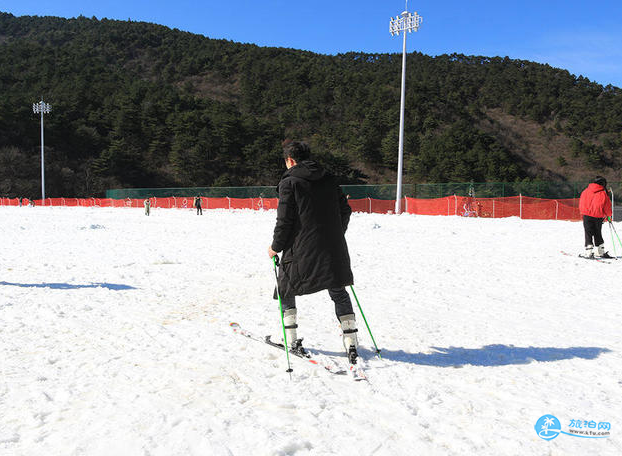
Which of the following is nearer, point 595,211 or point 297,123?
point 595,211

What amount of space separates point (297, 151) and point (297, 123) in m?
95.7

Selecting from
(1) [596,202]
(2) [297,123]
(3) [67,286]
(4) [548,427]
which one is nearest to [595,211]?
(1) [596,202]

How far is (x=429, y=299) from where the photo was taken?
6324 mm

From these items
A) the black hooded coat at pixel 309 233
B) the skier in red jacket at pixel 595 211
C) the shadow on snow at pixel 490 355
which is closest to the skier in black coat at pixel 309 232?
the black hooded coat at pixel 309 233

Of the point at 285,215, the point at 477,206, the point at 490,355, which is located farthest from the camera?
the point at 477,206

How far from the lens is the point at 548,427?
8.99 ft

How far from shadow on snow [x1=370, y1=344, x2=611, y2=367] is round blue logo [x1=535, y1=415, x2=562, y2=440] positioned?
994mm

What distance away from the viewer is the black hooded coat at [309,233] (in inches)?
139

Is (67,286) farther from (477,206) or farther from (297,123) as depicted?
(297,123)

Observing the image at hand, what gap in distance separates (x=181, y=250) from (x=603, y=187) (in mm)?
9459

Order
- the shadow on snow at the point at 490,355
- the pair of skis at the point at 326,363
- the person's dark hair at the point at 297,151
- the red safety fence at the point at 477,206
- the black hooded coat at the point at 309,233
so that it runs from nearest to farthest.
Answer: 1. the pair of skis at the point at 326,363
2. the black hooded coat at the point at 309,233
3. the person's dark hair at the point at 297,151
4. the shadow on snow at the point at 490,355
5. the red safety fence at the point at 477,206

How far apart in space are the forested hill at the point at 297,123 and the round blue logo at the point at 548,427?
6421cm

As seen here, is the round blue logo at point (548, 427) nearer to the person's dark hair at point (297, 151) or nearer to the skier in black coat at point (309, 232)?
the skier in black coat at point (309, 232)

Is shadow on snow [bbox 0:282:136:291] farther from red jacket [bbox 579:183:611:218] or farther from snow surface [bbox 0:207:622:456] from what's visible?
red jacket [bbox 579:183:611:218]
